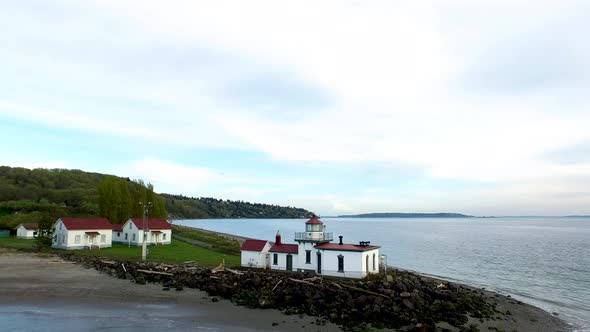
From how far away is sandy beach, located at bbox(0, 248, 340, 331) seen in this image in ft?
77.7

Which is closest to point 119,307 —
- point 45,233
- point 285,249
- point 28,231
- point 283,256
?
point 283,256

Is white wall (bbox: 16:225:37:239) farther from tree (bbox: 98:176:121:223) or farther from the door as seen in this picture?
the door

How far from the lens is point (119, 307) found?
27.2 meters

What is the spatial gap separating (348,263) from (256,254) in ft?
29.9

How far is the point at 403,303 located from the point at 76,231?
44.9 m

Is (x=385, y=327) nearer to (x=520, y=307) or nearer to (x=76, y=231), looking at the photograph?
(x=520, y=307)

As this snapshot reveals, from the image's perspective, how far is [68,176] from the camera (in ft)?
525

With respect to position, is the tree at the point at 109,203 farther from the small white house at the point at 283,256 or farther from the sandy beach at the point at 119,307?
the small white house at the point at 283,256

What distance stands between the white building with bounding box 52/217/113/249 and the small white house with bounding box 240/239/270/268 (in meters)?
27.3

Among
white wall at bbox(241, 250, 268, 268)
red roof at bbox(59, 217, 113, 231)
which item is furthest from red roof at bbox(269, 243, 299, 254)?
red roof at bbox(59, 217, 113, 231)

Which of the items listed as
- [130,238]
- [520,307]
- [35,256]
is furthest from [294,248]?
[130,238]

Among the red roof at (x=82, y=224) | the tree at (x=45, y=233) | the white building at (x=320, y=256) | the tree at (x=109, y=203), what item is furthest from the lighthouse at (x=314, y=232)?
the tree at (x=109, y=203)

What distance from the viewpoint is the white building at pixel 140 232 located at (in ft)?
207

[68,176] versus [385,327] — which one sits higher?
[68,176]
